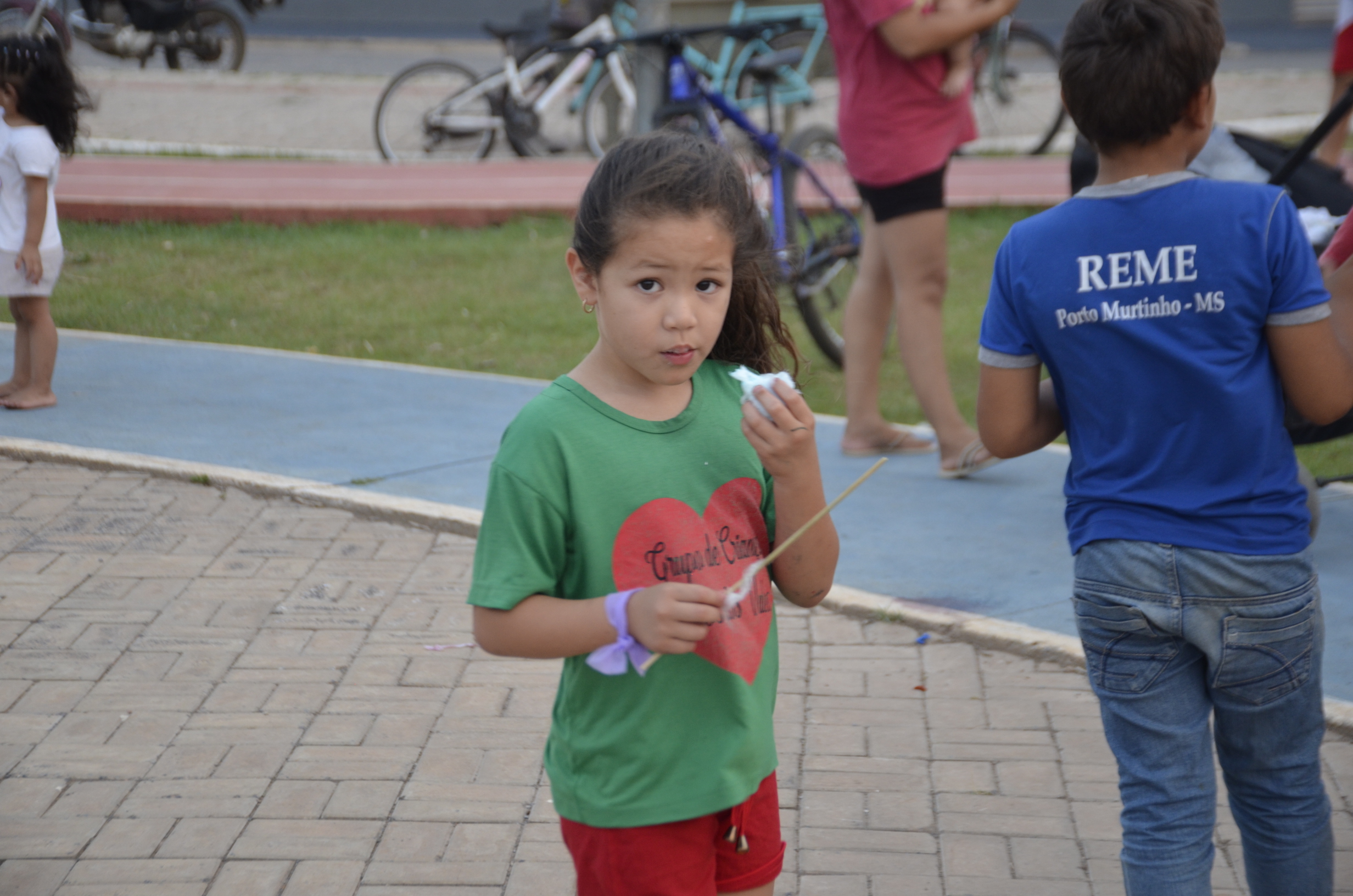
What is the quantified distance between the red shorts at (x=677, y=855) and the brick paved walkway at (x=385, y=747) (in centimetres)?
93

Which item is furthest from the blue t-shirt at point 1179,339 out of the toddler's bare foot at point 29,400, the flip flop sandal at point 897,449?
the toddler's bare foot at point 29,400

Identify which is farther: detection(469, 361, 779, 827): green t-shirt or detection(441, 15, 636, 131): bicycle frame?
detection(441, 15, 636, 131): bicycle frame

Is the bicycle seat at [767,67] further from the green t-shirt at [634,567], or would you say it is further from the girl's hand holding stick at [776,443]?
the girl's hand holding stick at [776,443]

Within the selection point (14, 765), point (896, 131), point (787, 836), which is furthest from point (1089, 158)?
point (14, 765)

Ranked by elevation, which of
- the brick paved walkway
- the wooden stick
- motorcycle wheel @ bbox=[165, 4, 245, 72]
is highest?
the wooden stick

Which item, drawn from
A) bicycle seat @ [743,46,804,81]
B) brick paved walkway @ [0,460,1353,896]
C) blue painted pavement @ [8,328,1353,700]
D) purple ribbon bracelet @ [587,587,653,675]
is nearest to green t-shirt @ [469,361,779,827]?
purple ribbon bracelet @ [587,587,653,675]

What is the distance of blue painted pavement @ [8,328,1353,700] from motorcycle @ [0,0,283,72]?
9.68m

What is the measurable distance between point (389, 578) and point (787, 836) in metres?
1.83

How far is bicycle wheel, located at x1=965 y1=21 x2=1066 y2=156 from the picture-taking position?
12695 millimetres

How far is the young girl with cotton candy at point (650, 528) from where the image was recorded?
1850 mm

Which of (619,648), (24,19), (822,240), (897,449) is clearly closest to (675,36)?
(822,240)

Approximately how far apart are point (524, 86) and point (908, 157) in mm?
8214

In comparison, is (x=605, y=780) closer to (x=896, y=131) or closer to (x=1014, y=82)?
(x=896, y=131)

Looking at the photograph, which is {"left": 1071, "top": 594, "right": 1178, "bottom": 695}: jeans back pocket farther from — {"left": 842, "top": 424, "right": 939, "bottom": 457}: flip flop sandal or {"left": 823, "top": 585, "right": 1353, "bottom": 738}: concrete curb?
{"left": 842, "top": 424, "right": 939, "bottom": 457}: flip flop sandal
